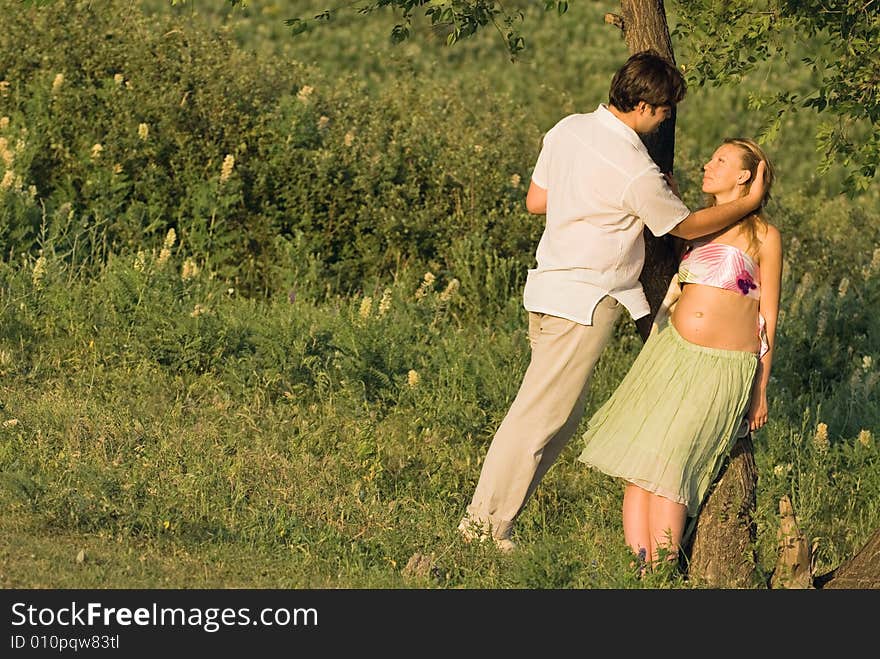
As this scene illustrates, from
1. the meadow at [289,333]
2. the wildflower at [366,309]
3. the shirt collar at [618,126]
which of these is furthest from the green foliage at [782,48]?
the wildflower at [366,309]

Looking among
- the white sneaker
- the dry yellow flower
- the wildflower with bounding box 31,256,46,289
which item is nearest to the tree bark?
the white sneaker

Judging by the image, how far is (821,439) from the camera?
800 centimetres

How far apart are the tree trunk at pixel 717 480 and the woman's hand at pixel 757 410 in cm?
17

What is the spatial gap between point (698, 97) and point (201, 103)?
9297 millimetres

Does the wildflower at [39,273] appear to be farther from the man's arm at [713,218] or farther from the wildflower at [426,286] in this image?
the man's arm at [713,218]

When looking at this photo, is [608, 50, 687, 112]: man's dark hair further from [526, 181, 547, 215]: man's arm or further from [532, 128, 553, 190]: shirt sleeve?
[526, 181, 547, 215]: man's arm

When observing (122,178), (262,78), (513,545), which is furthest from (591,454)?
(262,78)

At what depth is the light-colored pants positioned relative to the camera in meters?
6.04

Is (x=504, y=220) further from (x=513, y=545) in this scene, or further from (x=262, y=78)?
(x=513, y=545)

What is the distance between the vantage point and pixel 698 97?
61.7 ft

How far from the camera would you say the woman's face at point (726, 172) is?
591 centimetres

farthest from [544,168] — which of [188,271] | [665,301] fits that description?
[188,271]

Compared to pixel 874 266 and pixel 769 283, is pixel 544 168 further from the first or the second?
pixel 874 266

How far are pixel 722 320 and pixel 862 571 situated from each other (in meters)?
1.20
